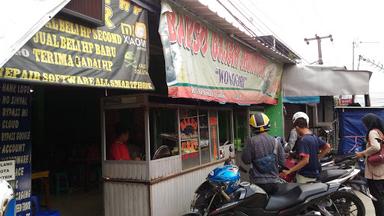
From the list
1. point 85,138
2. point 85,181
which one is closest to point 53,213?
point 85,181

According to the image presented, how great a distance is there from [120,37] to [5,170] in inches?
67.5

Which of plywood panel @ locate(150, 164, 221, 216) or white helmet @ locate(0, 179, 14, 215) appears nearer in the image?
white helmet @ locate(0, 179, 14, 215)

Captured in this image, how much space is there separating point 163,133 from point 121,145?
712mm

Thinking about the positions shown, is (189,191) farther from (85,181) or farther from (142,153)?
(85,181)

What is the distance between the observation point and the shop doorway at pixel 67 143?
375 inches

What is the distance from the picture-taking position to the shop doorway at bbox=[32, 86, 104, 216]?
9523 mm

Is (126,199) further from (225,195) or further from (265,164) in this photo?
(265,164)

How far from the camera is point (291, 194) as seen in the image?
4816mm

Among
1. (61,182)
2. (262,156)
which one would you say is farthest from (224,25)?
(61,182)

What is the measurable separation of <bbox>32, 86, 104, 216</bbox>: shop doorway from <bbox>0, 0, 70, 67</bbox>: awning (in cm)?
612

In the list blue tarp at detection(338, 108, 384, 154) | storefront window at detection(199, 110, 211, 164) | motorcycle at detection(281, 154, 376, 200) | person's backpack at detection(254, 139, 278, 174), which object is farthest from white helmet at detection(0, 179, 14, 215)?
blue tarp at detection(338, 108, 384, 154)

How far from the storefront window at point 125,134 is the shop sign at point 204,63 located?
3.30ft

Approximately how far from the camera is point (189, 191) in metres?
6.43

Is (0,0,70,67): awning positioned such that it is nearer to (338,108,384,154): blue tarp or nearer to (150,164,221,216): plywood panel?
(150,164,221,216): plywood panel
